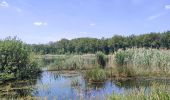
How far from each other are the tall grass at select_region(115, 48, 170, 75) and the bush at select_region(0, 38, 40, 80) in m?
6.33

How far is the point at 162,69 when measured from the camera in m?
19.0

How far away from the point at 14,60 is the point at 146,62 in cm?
850

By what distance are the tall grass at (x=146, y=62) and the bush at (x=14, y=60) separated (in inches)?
249

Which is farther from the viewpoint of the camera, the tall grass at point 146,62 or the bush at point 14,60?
the tall grass at point 146,62

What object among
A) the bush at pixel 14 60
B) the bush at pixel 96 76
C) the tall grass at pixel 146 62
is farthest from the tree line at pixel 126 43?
the bush at pixel 96 76

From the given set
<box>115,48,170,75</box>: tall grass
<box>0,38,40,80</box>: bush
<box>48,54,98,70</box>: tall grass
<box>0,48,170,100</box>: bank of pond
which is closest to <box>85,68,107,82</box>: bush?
<box>0,48,170,100</box>: bank of pond

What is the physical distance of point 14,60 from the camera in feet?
64.4

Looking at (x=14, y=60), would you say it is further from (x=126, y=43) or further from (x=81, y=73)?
(x=126, y=43)

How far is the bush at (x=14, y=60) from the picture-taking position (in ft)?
60.8

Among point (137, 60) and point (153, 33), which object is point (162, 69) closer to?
point (137, 60)

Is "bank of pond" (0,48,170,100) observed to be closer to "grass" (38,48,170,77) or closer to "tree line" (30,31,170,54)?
"grass" (38,48,170,77)

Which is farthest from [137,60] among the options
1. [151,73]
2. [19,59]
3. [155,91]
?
[155,91]

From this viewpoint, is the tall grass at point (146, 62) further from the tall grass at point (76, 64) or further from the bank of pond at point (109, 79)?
the tall grass at point (76, 64)

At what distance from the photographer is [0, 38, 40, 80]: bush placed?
18.5 metres
